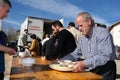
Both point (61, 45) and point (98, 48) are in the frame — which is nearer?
point (98, 48)

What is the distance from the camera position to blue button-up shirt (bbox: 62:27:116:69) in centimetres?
296

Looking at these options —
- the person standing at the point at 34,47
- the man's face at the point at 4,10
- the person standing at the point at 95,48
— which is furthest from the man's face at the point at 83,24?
the person standing at the point at 34,47

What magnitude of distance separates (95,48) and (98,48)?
0.13m

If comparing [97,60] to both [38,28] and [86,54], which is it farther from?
[38,28]

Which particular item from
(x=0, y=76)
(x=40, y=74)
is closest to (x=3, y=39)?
(x=0, y=76)

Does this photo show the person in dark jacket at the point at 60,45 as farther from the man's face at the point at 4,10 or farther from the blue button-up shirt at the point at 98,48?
the man's face at the point at 4,10

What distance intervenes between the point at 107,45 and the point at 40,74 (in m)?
0.87

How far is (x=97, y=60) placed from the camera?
9.72 ft

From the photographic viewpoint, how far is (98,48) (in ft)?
10.1

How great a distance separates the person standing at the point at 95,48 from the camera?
2.96 meters

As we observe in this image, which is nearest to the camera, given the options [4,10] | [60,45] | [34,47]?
[4,10]

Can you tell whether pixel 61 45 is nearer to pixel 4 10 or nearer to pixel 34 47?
pixel 4 10

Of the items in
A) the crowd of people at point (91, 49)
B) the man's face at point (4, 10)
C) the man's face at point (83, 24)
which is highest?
the man's face at point (4, 10)

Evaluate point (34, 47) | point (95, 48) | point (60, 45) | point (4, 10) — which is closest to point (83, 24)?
point (95, 48)
